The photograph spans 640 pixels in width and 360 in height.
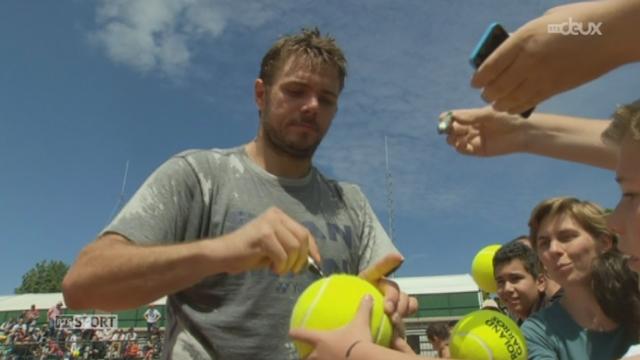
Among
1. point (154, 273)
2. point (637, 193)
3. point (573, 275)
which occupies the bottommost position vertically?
point (573, 275)

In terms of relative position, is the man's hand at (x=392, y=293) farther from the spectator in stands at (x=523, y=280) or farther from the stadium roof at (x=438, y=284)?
the stadium roof at (x=438, y=284)

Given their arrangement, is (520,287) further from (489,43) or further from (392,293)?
(489,43)

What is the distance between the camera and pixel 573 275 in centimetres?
385

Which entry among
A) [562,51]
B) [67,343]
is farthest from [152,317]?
[562,51]

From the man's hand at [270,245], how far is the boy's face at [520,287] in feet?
13.8

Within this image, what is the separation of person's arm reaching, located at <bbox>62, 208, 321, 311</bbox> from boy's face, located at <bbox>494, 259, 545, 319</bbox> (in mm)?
4067

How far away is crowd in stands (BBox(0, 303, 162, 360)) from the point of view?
87.6 ft

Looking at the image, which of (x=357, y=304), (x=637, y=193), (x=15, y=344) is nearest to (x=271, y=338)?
(x=357, y=304)

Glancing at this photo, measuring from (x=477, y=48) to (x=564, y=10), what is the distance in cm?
30

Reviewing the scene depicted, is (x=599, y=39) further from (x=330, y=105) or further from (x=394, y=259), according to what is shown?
(x=330, y=105)

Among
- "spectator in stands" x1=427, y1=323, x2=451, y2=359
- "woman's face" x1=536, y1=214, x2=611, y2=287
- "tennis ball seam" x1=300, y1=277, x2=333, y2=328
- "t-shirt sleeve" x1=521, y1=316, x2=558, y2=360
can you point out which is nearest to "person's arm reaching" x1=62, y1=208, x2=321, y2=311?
"tennis ball seam" x1=300, y1=277, x2=333, y2=328

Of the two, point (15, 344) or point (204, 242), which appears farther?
point (15, 344)

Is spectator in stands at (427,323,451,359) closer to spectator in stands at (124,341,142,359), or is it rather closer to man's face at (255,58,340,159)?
man's face at (255,58,340,159)

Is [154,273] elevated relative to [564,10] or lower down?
lower down
